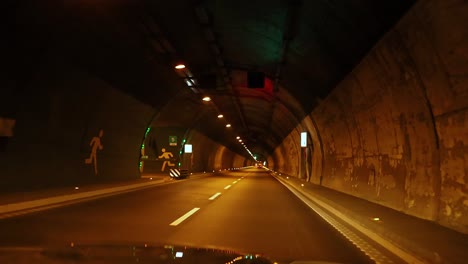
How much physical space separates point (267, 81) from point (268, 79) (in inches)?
25.9

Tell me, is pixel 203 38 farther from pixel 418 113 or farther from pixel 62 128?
pixel 418 113

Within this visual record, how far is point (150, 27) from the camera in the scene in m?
18.6

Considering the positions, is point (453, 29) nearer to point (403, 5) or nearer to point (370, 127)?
point (403, 5)

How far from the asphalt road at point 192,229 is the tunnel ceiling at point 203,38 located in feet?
17.4

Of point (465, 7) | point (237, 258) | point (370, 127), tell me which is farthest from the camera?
point (370, 127)

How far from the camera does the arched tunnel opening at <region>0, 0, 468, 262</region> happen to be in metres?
11.3

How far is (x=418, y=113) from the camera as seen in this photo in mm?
12719

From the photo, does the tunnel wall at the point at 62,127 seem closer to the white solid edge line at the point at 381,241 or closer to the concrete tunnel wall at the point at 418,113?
the concrete tunnel wall at the point at 418,113

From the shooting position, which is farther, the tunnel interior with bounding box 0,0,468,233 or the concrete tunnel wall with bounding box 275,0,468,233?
the tunnel interior with bounding box 0,0,468,233

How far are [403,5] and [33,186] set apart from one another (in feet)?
54.2

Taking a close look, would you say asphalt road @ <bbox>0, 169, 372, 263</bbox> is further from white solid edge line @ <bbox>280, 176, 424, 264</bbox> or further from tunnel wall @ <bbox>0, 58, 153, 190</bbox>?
tunnel wall @ <bbox>0, 58, 153, 190</bbox>

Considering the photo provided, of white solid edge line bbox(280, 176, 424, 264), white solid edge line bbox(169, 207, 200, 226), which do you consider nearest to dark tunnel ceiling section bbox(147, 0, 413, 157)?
white solid edge line bbox(280, 176, 424, 264)

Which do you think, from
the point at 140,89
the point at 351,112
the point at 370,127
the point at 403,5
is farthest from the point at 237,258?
the point at 140,89

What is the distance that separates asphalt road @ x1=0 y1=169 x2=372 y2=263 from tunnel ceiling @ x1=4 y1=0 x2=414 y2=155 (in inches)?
208
